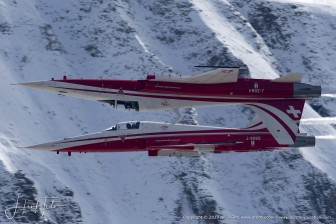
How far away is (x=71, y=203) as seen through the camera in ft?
627

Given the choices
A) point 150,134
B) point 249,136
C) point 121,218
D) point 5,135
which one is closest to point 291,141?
point 249,136

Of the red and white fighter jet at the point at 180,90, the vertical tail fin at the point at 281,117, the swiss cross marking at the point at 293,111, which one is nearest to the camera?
the red and white fighter jet at the point at 180,90

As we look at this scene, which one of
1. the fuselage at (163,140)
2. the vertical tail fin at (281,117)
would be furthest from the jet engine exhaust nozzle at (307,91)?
the fuselage at (163,140)

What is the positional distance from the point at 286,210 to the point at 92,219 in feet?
94.5

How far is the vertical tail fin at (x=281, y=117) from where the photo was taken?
137 m

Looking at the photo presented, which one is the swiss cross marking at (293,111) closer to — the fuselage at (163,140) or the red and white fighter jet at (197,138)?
the red and white fighter jet at (197,138)

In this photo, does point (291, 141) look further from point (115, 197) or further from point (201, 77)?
point (115, 197)

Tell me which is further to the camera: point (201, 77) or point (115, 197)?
point (115, 197)

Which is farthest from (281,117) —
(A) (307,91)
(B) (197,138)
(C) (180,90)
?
(C) (180,90)

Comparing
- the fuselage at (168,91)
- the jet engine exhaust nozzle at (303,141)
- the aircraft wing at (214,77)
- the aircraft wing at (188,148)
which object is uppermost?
the aircraft wing at (214,77)

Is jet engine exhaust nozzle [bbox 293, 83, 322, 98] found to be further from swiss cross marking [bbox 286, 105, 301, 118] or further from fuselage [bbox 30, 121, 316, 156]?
fuselage [bbox 30, 121, 316, 156]

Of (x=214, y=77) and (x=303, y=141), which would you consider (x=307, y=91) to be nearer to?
(x=303, y=141)

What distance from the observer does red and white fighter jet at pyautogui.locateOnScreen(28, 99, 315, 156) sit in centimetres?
13688

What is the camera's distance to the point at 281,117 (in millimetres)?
137875
